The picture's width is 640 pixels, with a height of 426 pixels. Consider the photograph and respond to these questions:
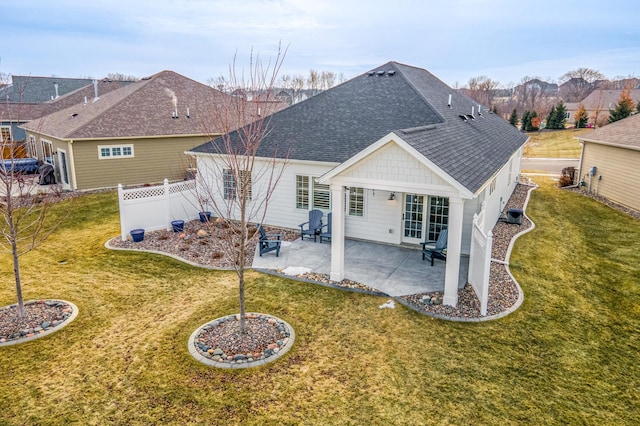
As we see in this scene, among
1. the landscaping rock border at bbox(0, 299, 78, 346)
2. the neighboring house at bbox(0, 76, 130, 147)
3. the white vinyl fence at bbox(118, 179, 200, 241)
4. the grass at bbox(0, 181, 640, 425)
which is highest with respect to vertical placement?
the neighboring house at bbox(0, 76, 130, 147)

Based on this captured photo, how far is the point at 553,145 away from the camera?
44.8m

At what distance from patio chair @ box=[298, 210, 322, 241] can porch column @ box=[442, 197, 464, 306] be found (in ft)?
17.7

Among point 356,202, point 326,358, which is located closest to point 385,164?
point 356,202

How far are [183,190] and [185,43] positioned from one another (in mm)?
5242

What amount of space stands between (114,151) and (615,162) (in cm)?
2501

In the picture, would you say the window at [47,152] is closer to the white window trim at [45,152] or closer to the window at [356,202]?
the white window trim at [45,152]

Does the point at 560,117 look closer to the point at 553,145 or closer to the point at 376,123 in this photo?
the point at 553,145

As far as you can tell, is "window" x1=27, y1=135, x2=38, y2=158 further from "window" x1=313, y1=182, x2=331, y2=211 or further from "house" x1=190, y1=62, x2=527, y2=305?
"window" x1=313, y1=182, x2=331, y2=211

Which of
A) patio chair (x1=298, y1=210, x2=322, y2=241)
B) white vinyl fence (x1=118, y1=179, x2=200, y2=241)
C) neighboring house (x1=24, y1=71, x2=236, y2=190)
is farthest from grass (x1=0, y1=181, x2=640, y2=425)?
neighboring house (x1=24, y1=71, x2=236, y2=190)

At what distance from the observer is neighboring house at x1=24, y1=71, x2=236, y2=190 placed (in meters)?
21.0

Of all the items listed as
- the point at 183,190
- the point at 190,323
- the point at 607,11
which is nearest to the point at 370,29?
the point at 607,11

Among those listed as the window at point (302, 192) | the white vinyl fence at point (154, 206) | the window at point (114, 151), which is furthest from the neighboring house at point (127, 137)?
the window at point (302, 192)

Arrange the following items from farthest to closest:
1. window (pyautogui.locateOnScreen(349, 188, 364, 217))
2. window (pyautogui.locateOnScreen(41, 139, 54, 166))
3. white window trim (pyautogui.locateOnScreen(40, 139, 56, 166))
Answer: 1. window (pyautogui.locateOnScreen(41, 139, 54, 166))
2. white window trim (pyautogui.locateOnScreen(40, 139, 56, 166))
3. window (pyautogui.locateOnScreen(349, 188, 364, 217))

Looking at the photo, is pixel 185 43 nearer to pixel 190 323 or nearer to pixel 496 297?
pixel 190 323
